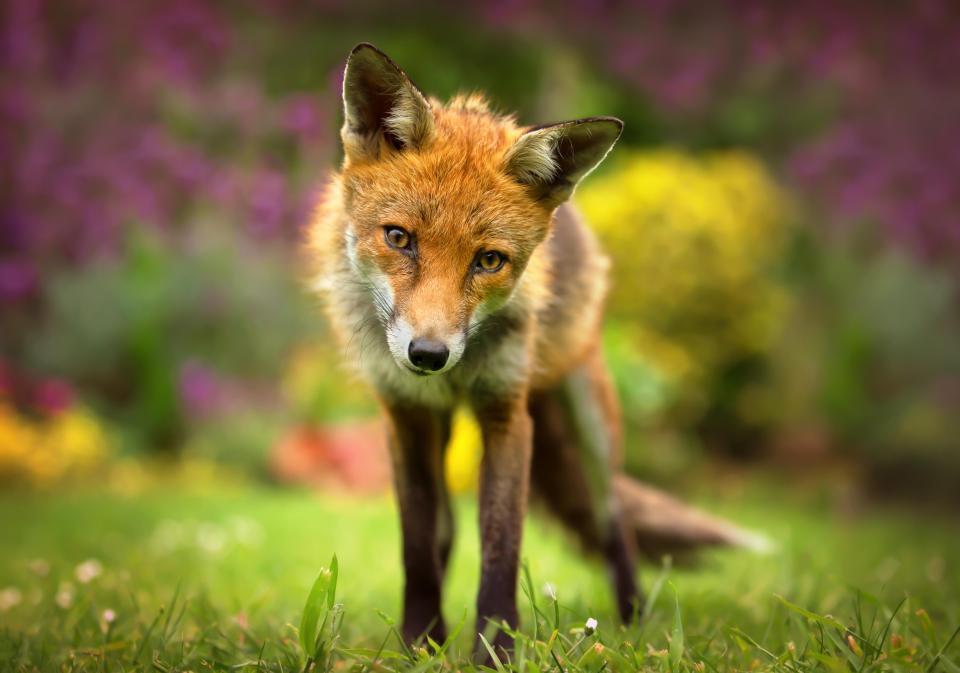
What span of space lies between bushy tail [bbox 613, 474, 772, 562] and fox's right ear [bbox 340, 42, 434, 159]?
212cm

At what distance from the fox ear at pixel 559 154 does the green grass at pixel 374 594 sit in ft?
4.20

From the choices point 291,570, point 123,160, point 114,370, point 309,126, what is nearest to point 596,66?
point 309,126

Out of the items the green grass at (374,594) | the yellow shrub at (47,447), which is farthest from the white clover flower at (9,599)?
the yellow shrub at (47,447)

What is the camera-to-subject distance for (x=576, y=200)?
31.4ft

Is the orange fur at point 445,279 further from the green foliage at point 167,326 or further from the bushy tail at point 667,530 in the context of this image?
the green foliage at point 167,326

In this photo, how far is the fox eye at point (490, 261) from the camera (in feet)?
8.16

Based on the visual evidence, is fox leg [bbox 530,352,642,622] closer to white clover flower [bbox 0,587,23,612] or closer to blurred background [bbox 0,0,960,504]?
white clover flower [bbox 0,587,23,612]

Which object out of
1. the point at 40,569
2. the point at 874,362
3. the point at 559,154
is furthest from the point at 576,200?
the point at 559,154

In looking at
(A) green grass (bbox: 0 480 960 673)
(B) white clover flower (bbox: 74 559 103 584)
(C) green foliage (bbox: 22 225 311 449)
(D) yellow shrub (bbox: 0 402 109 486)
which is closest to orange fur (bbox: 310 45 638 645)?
(A) green grass (bbox: 0 480 960 673)

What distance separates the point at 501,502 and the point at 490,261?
0.80 meters

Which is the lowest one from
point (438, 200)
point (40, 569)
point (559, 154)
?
point (40, 569)

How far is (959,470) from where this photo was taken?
26.5 ft

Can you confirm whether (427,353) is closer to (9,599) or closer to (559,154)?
(559,154)

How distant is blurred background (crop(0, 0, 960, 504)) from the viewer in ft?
30.5
